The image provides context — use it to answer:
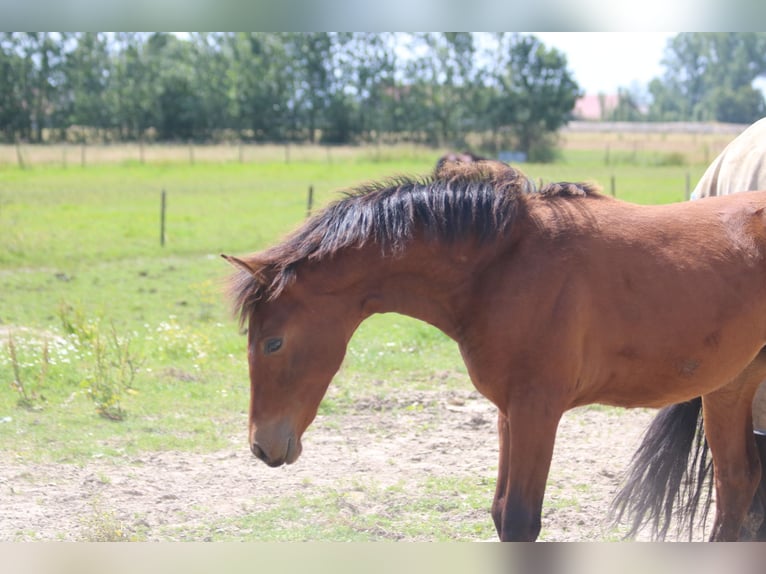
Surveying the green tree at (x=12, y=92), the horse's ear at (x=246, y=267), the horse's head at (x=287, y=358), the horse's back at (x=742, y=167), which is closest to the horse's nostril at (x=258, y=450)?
the horse's head at (x=287, y=358)

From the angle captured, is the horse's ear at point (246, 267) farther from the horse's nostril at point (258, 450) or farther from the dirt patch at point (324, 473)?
the dirt patch at point (324, 473)

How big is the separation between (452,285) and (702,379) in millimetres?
1133

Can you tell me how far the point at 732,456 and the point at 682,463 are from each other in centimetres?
37

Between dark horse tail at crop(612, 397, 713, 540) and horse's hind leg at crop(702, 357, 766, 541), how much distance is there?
29 centimetres

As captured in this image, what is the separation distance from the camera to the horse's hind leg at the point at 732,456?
161 inches

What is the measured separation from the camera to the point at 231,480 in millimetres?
5207

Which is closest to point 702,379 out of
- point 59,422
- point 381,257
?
point 381,257

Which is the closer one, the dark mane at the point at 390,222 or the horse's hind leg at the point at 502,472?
the dark mane at the point at 390,222

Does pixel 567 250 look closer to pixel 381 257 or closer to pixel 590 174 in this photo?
pixel 381 257

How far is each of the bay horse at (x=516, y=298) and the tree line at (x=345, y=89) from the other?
26083mm

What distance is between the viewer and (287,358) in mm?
3309

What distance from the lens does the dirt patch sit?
460 cm

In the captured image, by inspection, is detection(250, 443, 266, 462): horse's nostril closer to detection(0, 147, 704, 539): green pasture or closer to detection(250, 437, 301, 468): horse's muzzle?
detection(250, 437, 301, 468): horse's muzzle

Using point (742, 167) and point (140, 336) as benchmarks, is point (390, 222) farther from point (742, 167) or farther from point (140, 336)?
point (140, 336)
